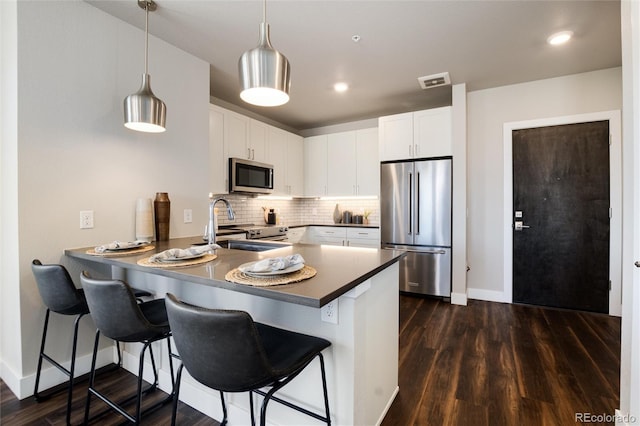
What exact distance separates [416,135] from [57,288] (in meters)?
3.81

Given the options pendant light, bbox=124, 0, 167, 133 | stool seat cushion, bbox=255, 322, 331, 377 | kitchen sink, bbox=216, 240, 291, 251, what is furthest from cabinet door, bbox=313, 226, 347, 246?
stool seat cushion, bbox=255, 322, 331, 377

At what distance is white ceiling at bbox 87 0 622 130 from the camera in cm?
216

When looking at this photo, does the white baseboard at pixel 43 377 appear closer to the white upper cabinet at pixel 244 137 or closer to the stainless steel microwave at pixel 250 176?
the stainless steel microwave at pixel 250 176

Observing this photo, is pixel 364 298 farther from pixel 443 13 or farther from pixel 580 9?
pixel 580 9

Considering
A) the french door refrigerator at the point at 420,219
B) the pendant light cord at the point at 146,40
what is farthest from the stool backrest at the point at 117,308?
the french door refrigerator at the point at 420,219

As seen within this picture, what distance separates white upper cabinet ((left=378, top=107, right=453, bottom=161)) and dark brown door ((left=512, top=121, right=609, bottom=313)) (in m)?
0.80

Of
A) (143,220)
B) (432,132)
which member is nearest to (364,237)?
(432,132)

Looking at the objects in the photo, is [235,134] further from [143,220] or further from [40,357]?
[40,357]

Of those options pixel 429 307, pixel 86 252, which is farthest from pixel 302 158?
pixel 86 252

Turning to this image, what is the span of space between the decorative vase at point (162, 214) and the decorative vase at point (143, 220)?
0.07 m

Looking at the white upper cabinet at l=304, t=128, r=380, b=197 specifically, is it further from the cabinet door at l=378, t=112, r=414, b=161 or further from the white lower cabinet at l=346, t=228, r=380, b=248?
the white lower cabinet at l=346, t=228, r=380, b=248

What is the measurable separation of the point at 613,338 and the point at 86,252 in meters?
4.18

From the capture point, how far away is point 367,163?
4.63 m

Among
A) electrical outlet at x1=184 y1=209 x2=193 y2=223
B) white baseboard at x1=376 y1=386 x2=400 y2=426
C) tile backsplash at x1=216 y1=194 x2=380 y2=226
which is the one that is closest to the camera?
white baseboard at x1=376 y1=386 x2=400 y2=426
